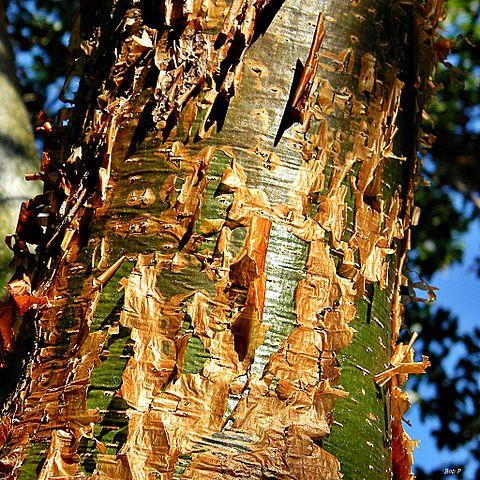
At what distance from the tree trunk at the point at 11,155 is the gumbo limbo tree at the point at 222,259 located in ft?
2.01

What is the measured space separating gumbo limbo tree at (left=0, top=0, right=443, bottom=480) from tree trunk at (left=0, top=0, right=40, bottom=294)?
2.01ft

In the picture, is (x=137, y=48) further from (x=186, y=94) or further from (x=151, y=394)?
(x=151, y=394)

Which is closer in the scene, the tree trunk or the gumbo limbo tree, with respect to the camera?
the gumbo limbo tree

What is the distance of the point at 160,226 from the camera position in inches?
35.3

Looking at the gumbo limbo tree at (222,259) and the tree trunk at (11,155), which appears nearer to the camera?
the gumbo limbo tree at (222,259)

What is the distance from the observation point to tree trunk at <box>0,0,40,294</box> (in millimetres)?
1685

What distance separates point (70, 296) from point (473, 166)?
3.59 meters

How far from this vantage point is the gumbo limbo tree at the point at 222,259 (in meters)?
0.80

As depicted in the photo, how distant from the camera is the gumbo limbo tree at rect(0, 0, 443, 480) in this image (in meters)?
0.80

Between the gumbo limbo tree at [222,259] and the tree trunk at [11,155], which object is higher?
the tree trunk at [11,155]

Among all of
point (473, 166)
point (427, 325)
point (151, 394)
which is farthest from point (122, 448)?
point (473, 166)

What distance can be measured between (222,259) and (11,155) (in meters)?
1.27

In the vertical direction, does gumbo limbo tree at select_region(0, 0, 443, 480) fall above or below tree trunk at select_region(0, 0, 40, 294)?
below

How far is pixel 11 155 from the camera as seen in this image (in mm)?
1954
